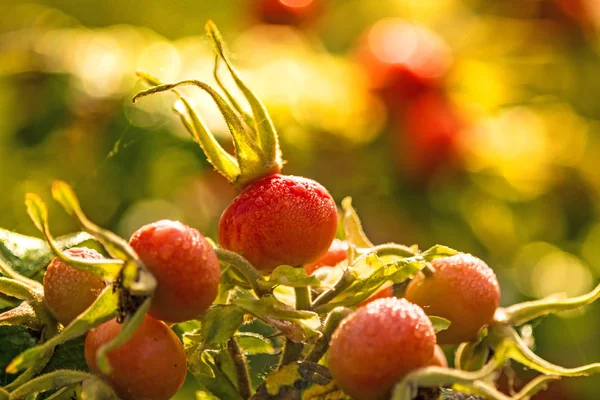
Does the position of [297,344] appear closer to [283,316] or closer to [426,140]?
[283,316]

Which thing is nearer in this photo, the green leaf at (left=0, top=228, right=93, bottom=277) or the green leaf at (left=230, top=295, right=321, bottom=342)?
the green leaf at (left=230, top=295, right=321, bottom=342)

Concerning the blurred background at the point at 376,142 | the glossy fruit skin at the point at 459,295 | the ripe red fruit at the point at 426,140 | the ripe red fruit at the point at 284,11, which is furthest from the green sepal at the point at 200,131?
the ripe red fruit at the point at 284,11

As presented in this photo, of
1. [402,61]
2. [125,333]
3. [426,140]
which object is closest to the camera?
[125,333]

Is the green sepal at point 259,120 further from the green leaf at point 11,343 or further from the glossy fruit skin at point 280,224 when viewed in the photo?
the green leaf at point 11,343

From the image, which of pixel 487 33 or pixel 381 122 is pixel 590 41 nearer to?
pixel 487 33

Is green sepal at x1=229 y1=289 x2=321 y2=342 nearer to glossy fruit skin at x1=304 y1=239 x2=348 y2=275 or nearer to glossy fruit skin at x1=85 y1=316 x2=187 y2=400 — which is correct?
glossy fruit skin at x1=85 y1=316 x2=187 y2=400

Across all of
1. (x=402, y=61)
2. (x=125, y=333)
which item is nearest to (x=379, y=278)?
(x=125, y=333)

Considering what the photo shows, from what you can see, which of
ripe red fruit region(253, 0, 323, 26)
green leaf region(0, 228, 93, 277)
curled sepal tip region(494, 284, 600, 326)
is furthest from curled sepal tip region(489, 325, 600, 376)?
ripe red fruit region(253, 0, 323, 26)
